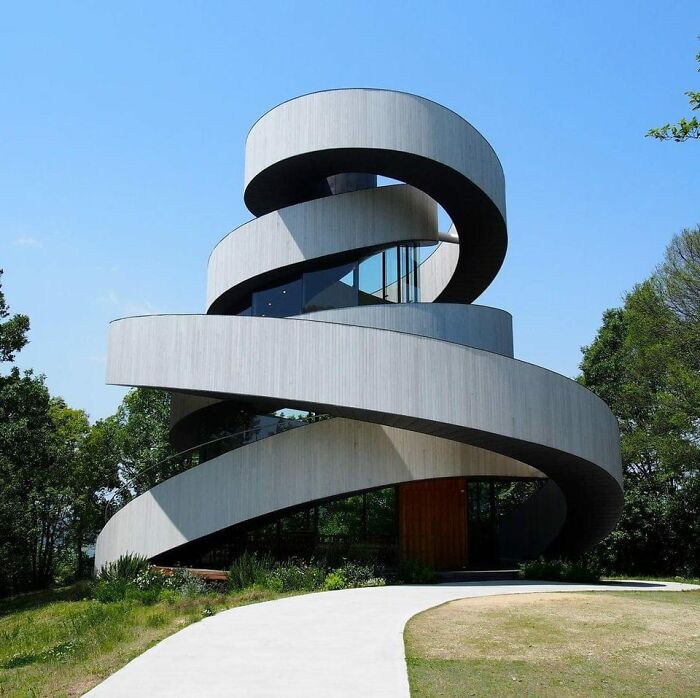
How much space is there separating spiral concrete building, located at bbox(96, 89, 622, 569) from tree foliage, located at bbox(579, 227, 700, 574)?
8111mm

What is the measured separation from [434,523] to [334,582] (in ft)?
16.5

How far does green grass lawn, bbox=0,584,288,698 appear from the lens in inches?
310

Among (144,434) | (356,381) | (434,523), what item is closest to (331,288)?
(356,381)

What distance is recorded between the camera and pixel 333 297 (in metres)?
19.9

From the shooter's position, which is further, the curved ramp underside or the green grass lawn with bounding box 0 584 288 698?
the curved ramp underside

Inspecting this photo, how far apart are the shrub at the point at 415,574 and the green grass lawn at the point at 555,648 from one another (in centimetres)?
394

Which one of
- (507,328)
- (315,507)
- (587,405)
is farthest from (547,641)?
(507,328)

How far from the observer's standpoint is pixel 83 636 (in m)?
11.0

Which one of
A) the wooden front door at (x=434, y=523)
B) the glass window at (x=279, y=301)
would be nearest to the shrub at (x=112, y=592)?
the wooden front door at (x=434, y=523)

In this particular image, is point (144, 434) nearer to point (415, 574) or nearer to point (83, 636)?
point (415, 574)

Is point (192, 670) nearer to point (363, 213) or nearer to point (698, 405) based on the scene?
point (363, 213)

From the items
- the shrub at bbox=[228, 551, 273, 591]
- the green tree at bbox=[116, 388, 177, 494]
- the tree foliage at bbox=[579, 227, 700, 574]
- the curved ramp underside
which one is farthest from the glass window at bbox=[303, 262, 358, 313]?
the tree foliage at bbox=[579, 227, 700, 574]

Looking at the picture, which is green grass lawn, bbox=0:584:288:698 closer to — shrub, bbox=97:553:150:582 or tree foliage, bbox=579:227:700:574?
shrub, bbox=97:553:150:582

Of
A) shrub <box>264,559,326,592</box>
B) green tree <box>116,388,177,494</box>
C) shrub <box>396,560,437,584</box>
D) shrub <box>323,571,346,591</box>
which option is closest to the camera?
shrub <box>264,559,326,592</box>
